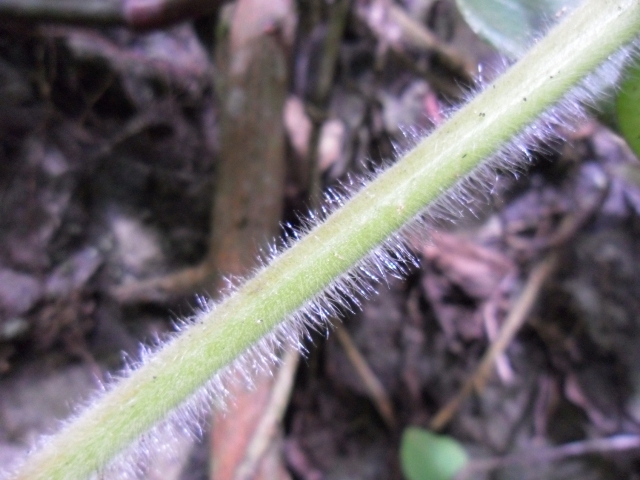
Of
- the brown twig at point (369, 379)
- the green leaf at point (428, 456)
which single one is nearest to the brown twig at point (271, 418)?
the brown twig at point (369, 379)

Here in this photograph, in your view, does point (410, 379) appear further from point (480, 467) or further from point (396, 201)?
point (396, 201)

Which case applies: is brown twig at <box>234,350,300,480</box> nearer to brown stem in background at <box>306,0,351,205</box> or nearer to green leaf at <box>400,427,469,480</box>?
green leaf at <box>400,427,469,480</box>

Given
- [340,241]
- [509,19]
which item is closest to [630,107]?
[509,19]

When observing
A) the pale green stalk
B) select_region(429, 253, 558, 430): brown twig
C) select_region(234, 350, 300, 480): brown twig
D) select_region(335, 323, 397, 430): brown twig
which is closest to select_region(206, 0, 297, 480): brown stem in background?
select_region(234, 350, 300, 480): brown twig

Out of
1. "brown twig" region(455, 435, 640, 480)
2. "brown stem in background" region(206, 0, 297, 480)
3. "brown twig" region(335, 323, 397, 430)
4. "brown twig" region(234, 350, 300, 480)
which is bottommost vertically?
"brown twig" region(455, 435, 640, 480)

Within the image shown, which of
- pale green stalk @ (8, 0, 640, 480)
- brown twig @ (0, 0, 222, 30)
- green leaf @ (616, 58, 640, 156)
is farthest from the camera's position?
brown twig @ (0, 0, 222, 30)

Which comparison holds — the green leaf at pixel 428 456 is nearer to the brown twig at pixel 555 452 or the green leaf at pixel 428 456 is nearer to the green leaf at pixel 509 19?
the brown twig at pixel 555 452
